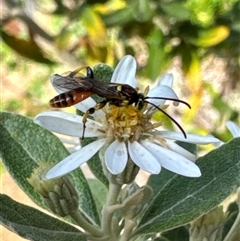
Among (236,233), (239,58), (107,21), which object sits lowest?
(236,233)

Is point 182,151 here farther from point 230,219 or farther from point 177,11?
point 177,11

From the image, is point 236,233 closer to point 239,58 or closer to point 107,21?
point 107,21

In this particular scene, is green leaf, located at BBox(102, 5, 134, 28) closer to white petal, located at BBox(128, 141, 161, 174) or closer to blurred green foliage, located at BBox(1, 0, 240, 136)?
blurred green foliage, located at BBox(1, 0, 240, 136)

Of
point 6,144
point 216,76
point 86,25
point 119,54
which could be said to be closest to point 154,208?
point 6,144

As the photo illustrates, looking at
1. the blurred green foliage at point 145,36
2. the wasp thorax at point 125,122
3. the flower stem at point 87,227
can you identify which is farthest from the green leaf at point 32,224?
the blurred green foliage at point 145,36

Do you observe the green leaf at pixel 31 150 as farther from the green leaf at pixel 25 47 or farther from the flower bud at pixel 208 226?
the green leaf at pixel 25 47

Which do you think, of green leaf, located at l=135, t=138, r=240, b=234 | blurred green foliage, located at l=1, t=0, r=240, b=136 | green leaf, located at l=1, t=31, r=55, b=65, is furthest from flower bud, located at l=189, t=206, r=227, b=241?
green leaf, located at l=1, t=31, r=55, b=65
